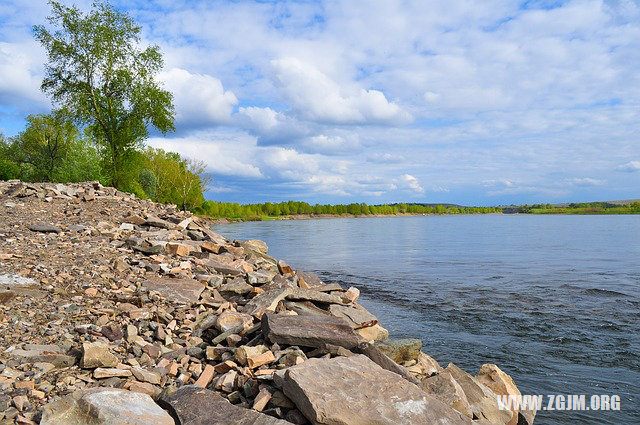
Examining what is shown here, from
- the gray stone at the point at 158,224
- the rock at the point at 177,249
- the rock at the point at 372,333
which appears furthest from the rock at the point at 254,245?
the rock at the point at 372,333

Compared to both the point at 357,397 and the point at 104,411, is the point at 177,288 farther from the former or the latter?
the point at 357,397

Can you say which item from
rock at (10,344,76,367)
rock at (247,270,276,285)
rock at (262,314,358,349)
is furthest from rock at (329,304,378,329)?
rock at (10,344,76,367)

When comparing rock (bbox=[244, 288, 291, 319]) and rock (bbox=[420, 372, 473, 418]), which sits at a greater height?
rock (bbox=[244, 288, 291, 319])

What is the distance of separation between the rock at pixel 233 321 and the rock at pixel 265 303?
19 cm

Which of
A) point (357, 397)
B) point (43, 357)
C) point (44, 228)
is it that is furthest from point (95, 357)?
point (44, 228)

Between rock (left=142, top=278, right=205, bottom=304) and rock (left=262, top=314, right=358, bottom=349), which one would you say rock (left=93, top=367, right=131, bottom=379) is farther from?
rock (left=142, top=278, right=205, bottom=304)

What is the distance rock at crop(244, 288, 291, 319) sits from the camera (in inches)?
318

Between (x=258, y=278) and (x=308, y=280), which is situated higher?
(x=258, y=278)

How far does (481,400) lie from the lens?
22.5 ft

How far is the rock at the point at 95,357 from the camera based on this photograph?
5945 millimetres

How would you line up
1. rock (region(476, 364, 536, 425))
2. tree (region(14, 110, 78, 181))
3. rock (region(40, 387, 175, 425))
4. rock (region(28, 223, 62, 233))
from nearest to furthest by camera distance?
rock (region(40, 387, 175, 425)) → rock (region(476, 364, 536, 425)) → rock (region(28, 223, 62, 233)) → tree (region(14, 110, 78, 181))

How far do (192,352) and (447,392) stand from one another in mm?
3830

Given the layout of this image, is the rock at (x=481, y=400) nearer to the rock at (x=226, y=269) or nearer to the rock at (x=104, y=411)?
the rock at (x=104, y=411)

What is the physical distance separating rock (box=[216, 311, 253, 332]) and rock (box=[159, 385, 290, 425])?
80.6 inches
